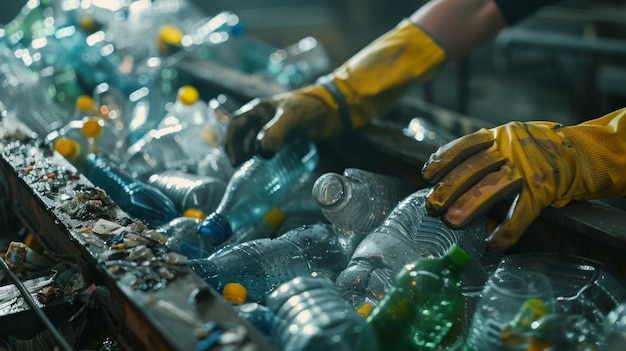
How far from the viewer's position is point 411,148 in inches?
98.0

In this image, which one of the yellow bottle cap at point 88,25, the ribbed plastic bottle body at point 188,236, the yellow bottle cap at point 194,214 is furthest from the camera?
the yellow bottle cap at point 88,25

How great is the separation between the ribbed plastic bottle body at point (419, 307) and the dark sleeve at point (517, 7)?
174 centimetres

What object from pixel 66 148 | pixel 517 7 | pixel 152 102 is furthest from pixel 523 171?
pixel 152 102

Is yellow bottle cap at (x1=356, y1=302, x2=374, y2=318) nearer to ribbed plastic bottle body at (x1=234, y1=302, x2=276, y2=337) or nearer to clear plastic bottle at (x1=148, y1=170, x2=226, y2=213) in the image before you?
ribbed plastic bottle body at (x1=234, y1=302, x2=276, y2=337)

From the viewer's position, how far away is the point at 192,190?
249 centimetres

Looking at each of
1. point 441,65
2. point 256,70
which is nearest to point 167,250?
point 441,65

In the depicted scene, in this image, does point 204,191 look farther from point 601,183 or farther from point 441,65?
point 601,183

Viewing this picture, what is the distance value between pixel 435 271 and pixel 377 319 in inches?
7.3

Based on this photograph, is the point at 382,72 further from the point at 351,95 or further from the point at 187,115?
the point at 187,115

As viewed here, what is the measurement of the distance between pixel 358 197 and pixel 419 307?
664 mm

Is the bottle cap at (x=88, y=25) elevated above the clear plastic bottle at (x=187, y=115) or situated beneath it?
elevated above

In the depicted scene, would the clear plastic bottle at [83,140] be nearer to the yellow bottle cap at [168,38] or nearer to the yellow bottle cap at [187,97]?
the yellow bottle cap at [187,97]

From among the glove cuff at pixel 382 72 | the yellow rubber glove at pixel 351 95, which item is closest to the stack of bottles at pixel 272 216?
the yellow rubber glove at pixel 351 95

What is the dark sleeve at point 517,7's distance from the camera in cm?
290
